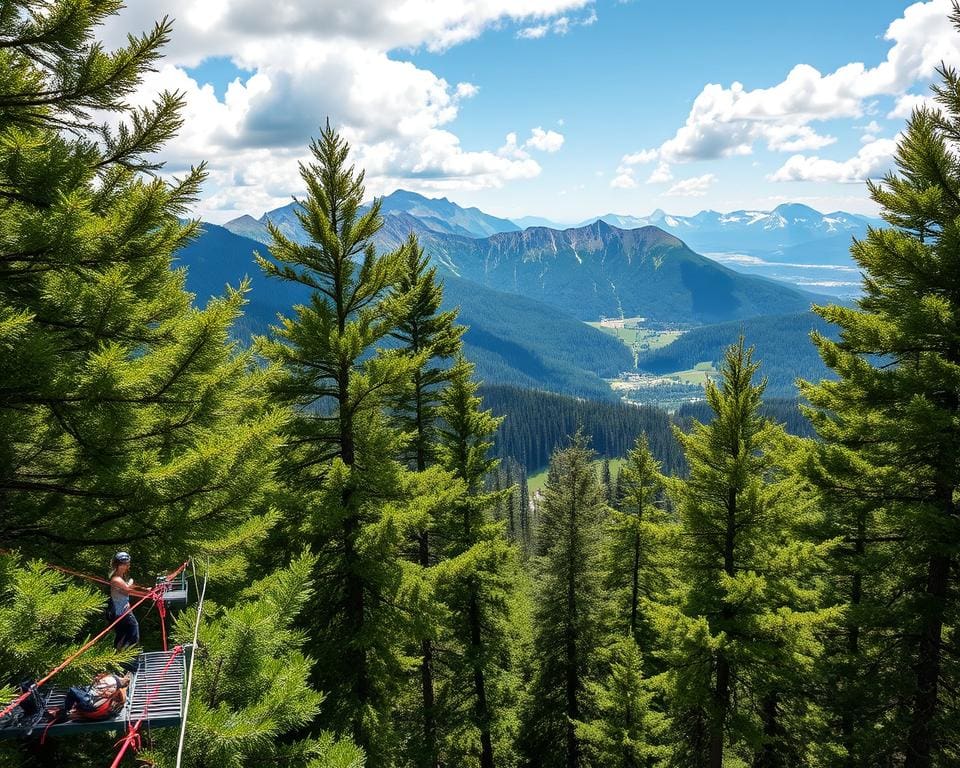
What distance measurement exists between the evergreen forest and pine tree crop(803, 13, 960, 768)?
0.07 m

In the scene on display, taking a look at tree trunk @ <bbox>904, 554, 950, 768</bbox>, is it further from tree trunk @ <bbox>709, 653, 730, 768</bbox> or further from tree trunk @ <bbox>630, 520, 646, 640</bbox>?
tree trunk @ <bbox>630, 520, 646, 640</bbox>

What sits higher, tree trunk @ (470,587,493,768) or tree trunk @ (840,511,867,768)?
tree trunk @ (840,511,867,768)

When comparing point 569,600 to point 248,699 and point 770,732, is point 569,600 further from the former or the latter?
point 248,699

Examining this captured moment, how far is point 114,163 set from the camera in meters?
6.73

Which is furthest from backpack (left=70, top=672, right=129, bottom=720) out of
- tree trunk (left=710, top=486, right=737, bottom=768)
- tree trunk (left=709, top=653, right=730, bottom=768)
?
tree trunk (left=709, top=653, right=730, bottom=768)

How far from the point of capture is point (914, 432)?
1055 cm

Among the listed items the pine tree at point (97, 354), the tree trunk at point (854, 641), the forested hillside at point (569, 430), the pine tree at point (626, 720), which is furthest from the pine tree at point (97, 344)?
the forested hillside at point (569, 430)

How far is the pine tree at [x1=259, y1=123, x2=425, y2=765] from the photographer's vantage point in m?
10.8

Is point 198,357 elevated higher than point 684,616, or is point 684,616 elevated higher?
point 198,357

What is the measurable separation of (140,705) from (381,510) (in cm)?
653

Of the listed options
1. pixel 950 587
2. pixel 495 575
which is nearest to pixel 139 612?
pixel 495 575

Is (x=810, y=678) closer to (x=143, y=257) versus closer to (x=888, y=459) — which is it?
(x=888, y=459)

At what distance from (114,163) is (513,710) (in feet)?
67.3

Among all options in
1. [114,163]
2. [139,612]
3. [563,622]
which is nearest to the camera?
[114,163]
